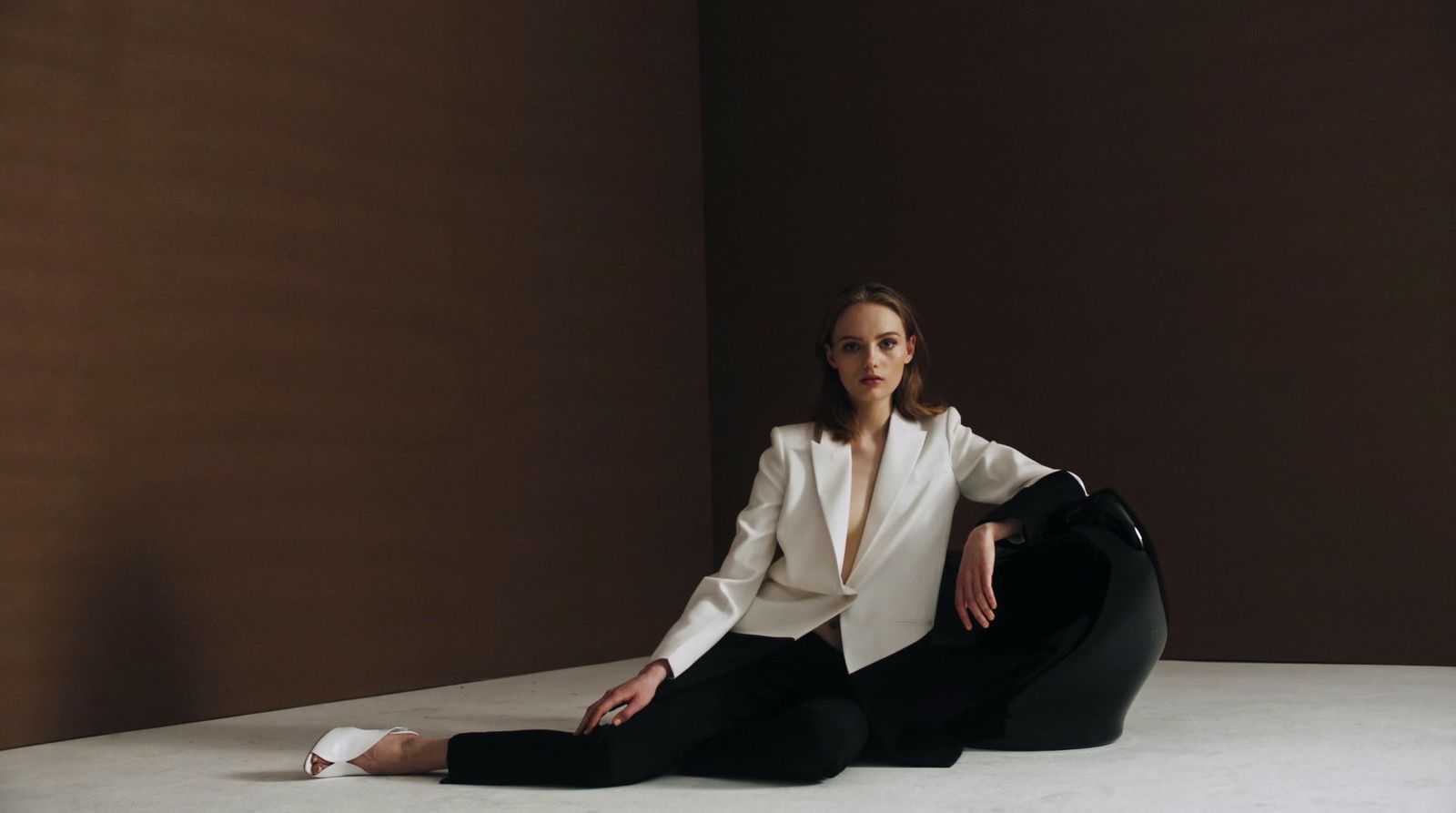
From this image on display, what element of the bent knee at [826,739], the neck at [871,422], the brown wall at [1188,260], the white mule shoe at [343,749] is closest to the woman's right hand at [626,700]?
the bent knee at [826,739]

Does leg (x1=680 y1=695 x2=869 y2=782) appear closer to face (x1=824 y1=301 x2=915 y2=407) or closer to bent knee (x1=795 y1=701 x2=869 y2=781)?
bent knee (x1=795 y1=701 x2=869 y2=781)

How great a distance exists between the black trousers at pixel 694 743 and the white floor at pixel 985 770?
0.09 feet

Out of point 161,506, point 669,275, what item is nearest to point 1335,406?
point 669,275

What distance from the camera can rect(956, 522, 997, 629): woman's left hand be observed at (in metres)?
2.36

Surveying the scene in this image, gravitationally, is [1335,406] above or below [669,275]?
below

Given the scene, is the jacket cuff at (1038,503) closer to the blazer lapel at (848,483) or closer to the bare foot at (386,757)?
the blazer lapel at (848,483)

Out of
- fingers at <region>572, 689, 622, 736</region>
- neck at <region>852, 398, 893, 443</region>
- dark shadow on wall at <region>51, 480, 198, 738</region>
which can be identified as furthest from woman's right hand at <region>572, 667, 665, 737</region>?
dark shadow on wall at <region>51, 480, 198, 738</region>

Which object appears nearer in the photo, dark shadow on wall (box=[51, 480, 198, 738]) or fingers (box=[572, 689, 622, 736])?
fingers (box=[572, 689, 622, 736])

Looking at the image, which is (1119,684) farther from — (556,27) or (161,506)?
(556,27)

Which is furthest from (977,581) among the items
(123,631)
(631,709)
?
(123,631)

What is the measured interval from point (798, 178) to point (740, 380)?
2.50 ft

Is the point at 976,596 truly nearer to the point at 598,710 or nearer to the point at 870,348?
the point at 870,348

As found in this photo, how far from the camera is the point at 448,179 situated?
4195 mm

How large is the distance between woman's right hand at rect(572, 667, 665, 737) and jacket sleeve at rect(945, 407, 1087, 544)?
2.19 feet
